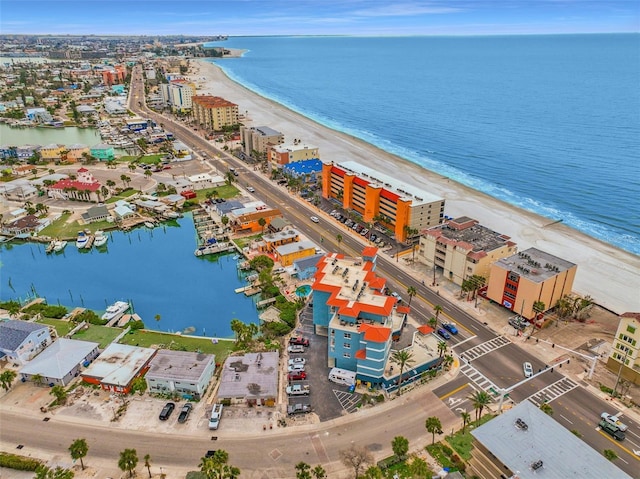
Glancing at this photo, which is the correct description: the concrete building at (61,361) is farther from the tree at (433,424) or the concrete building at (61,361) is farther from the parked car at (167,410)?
the tree at (433,424)

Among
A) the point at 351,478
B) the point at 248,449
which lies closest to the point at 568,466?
the point at 351,478

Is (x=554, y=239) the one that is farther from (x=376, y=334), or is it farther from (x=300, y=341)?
(x=300, y=341)

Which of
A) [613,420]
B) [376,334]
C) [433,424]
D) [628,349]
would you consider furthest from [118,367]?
[628,349]

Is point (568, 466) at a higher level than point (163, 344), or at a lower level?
higher

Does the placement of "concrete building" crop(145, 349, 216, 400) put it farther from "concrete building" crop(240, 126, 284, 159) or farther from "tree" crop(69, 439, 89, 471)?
Result: "concrete building" crop(240, 126, 284, 159)

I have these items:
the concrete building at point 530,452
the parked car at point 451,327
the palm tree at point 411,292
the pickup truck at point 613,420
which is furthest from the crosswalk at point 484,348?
the concrete building at point 530,452

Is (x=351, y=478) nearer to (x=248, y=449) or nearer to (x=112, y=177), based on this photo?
(x=248, y=449)
